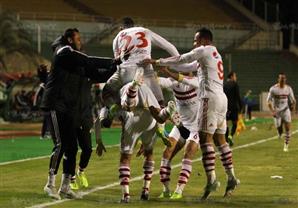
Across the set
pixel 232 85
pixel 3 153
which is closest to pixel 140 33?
pixel 3 153

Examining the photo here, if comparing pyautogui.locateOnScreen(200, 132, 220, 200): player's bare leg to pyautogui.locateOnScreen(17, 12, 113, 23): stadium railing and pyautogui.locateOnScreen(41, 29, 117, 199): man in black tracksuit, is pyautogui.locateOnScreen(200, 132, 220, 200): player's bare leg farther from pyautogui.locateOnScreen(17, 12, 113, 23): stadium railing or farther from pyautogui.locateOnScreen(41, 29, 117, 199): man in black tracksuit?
pyautogui.locateOnScreen(17, 12, 113, 23): stadium railing

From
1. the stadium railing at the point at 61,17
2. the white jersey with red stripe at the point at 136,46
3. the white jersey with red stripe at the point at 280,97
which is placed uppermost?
the stadium railing at the point at 61,17

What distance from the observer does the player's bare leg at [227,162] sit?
1220 centimetres

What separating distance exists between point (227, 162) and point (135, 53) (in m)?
2.13

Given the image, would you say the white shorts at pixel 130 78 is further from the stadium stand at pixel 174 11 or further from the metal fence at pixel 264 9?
the metal fence at pixel 264 9

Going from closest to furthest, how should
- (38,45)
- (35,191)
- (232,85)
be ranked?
(35,191) < (232,85) < (38,45)

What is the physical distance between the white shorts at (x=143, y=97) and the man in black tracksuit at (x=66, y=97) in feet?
2.15

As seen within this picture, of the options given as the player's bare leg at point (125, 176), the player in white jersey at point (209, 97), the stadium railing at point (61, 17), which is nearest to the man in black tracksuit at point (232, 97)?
the player in white jersey at point (209, 97)

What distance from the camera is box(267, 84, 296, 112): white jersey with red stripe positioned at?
2459 cm

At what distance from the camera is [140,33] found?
11.7m

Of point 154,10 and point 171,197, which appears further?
point 154,10

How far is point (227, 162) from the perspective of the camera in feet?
40.3

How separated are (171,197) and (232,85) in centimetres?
1364

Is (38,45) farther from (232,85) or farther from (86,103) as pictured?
(86,103)
